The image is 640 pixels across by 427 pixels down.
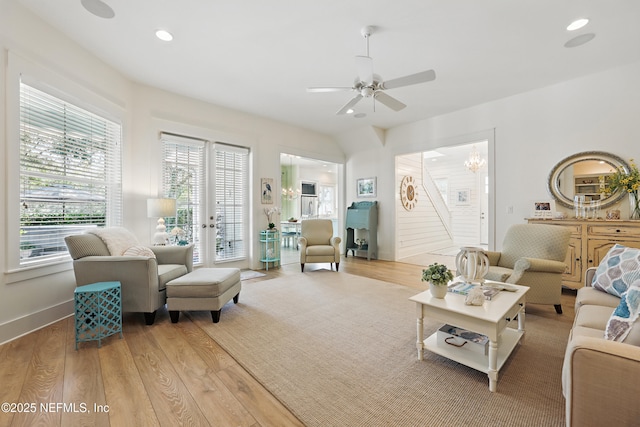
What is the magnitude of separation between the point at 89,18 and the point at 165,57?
74cm

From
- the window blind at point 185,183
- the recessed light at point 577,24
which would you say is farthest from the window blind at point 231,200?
the recessed light at point 577,24

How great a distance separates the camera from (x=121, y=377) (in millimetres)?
1831

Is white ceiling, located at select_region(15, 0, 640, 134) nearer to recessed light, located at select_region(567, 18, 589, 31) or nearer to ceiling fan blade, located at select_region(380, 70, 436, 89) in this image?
recessed light, located at select_region(567, 18, 589, 31)

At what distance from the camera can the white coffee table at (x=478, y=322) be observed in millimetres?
1681

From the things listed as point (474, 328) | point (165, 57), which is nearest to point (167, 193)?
point (165, 57)

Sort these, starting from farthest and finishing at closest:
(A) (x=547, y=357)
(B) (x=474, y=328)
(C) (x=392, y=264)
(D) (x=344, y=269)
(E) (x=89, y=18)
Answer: (C) (x=392, y=264), (D) (x=344, y=269), (E) (x=89, y=18), (A) (x=547, y=357), (B) (x=474, y=328)

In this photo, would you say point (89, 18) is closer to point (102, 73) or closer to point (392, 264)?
point (102, 73)

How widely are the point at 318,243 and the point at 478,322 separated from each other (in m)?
3.80

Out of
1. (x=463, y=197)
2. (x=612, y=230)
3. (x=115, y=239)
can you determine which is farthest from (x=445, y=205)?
(x=115, y=239)

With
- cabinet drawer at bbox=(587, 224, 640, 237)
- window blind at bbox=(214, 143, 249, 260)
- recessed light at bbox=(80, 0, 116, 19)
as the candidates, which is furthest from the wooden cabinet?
recessed light at bbox=(80, 0, 116, 19)

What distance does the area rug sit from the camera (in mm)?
1512

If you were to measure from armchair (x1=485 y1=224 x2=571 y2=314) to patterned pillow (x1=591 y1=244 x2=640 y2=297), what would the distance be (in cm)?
58

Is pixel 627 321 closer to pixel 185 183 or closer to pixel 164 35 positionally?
pixel 164 35

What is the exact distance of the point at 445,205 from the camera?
8.53 meters
